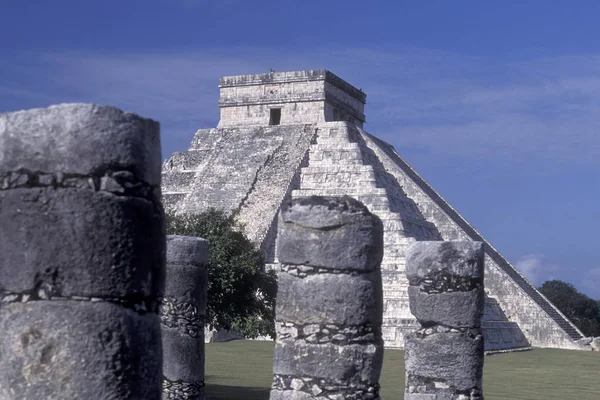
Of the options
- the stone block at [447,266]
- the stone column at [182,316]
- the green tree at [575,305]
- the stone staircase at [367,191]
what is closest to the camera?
the stone block at [447,266]

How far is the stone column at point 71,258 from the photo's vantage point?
12.9 feet

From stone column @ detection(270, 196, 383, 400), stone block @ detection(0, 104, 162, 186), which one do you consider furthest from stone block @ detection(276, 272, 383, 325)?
stone block @ detection(0, 104, 162, 186)

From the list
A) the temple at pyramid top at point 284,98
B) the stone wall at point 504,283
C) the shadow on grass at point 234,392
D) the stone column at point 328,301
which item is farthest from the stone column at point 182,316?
the temple at pyramid top at point 284,98

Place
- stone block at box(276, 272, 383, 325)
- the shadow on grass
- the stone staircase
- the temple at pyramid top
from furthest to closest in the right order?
the temple at pyramid top < the stone staircase < the shadow on grass < stone block at box(276, 272, 383, 325)

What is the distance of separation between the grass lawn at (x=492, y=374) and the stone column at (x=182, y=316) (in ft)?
16.7

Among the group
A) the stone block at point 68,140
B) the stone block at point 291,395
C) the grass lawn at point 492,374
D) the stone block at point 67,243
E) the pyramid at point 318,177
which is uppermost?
the pyramid at point 318,177

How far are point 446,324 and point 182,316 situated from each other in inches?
106

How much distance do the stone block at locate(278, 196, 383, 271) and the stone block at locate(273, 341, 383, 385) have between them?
603 millimetres

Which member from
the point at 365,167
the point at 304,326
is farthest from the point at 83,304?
the point at 365,167

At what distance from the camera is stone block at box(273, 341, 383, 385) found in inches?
290

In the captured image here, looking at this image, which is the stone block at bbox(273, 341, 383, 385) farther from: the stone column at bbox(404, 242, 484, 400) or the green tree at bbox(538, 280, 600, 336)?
the green tree at bbox(538, 280, 600, 336)

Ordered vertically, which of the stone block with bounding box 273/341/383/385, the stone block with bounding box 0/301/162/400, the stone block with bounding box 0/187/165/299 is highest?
the stone block with bounding box 0/187/165/299

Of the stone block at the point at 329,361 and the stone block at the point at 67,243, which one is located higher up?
the stone block at the point at 67,243

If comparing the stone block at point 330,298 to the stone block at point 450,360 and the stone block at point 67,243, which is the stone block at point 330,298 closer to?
the stone block at point 450,360
